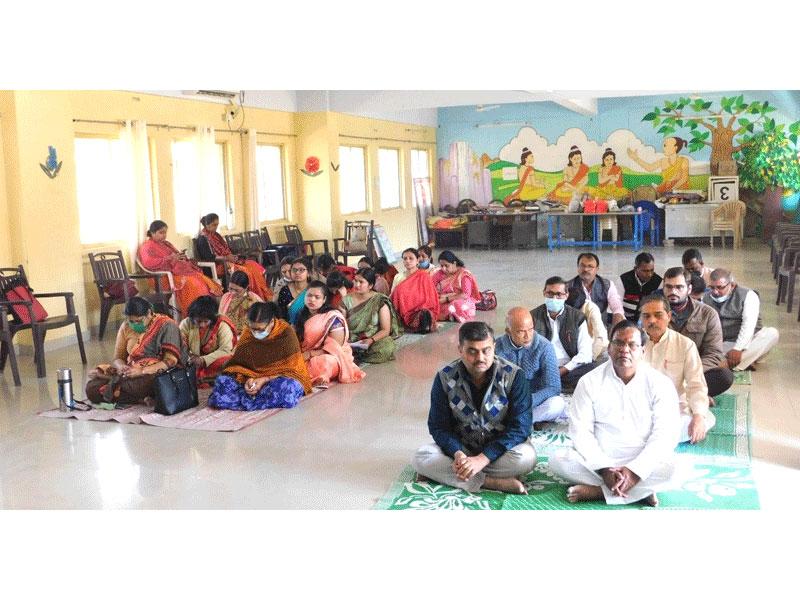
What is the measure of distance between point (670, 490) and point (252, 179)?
356 inches

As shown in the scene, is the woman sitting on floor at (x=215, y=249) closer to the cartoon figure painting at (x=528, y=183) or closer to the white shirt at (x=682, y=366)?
the white shirt at (x=682, y=366)

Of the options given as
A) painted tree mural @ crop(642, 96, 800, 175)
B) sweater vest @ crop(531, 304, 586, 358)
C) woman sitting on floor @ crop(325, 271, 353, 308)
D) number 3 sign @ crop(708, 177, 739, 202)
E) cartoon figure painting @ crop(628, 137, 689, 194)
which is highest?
painted tree mural @ crop(642, 96, 800, 175)

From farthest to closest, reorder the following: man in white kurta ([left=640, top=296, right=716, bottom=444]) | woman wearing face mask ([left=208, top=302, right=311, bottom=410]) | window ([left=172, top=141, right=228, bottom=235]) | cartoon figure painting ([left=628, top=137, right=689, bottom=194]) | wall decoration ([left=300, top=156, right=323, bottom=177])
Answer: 1. cartoon figure painting ([left=628, top=137, right=689, bottom=194])
2. wall decoration ([left=300, top=156, right=323, bottom=177])
3. window ([left=172, top=141, right=228, bottom=235])
4. woman wearing face mask ([left=208, top=302, right=311, bottom=410])
5. man in white kurta ([left=640, top=296, right=716, bottom=444])

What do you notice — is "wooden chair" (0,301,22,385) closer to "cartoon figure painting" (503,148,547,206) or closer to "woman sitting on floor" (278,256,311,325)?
"woman sitting on floor" (278,256,311,325)

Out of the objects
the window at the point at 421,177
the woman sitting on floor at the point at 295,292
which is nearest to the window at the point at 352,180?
the window at the point at 421,177

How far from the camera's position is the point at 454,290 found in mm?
10344

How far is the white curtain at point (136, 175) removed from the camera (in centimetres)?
1029

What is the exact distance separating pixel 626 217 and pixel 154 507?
49.5 feet

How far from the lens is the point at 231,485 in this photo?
4.97m

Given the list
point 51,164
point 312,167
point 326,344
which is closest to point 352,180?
point 312,167

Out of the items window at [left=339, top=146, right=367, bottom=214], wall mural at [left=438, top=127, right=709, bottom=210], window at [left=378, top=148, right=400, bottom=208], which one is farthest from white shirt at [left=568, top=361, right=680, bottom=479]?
wall mural at [left=438, top=127, right=709, bottom=210]

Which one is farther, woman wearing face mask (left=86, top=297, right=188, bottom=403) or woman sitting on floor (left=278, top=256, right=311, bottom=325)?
woman sitting on floor (left=278, top=256, right=311, bottom=325)

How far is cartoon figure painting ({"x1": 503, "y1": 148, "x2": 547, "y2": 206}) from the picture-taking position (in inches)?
771

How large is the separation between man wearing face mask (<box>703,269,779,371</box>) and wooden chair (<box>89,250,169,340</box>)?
17.6ft
